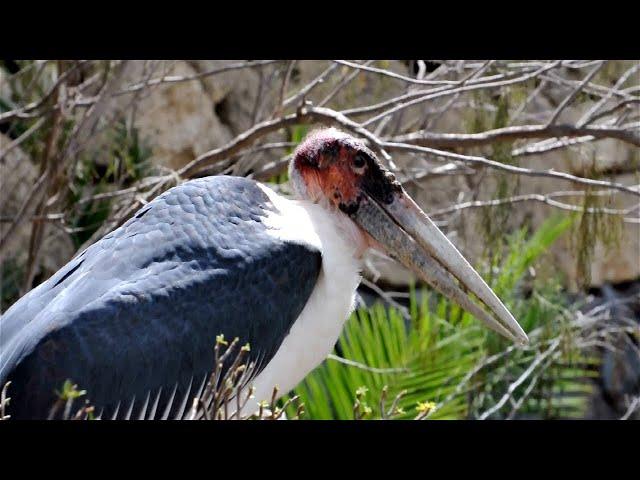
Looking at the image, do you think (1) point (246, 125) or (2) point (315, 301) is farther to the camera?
(1) point (246, 125)

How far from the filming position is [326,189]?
9.04 ft

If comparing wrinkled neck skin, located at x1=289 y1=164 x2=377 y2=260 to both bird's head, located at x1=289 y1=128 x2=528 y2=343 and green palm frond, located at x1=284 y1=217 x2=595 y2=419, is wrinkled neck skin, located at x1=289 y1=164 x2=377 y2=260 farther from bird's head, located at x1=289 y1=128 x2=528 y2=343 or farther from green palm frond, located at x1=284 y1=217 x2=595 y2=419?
green palm frond, located at x1=284 y1=217 x2=595 y2=419

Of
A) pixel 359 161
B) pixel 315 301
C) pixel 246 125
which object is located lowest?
pixel 315 301

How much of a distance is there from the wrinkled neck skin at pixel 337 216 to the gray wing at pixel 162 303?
16 cm

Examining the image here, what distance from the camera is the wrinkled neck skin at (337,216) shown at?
106 inches

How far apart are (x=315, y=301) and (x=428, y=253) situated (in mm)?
304

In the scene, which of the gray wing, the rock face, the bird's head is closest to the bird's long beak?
the bird's head

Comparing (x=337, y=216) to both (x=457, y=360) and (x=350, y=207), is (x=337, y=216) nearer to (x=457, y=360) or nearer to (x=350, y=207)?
(x=350, y=207)

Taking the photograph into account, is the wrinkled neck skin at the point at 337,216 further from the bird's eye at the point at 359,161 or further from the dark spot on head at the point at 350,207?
the bird's eye at the point at 359,161

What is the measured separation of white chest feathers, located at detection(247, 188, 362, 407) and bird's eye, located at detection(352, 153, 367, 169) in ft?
0.52

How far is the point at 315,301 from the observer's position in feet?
8.41

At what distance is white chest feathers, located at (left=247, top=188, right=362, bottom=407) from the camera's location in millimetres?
2490

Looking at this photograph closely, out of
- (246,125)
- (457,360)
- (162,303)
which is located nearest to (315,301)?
(162,303)
